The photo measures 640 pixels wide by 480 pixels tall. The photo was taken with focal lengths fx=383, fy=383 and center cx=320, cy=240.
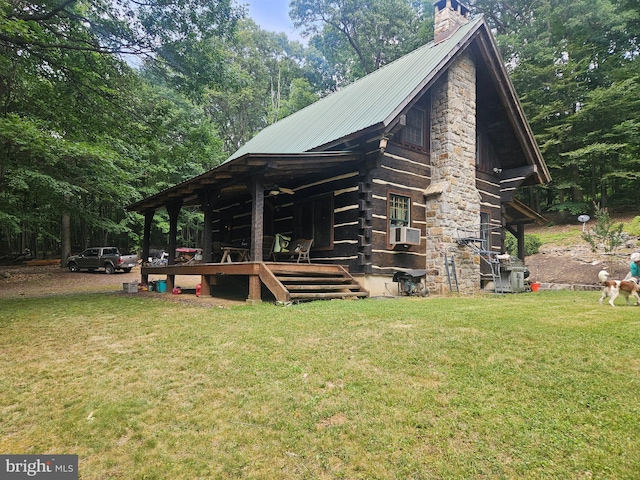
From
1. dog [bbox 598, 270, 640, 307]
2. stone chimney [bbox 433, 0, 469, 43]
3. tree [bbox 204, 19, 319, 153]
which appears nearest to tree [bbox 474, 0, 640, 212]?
stone chimney [bbox 433, 0, 469, 43]

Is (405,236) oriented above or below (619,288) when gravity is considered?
above

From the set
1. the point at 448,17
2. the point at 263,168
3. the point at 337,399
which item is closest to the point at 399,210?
the point at 263,168

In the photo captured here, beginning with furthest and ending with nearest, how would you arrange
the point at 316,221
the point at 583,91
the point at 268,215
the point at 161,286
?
the point at 583,91 → the point at 268,215 → the point at 161,286 → the point at 316,221

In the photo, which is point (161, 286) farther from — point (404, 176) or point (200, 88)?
point (404, 176)

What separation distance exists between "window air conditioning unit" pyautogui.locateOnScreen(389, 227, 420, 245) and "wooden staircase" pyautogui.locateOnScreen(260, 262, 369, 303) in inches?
67.0

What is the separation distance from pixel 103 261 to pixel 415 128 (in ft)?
66.5

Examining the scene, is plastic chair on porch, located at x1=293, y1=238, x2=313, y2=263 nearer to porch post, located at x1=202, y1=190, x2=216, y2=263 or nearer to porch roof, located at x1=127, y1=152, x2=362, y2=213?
porch roof, located at x1=127, y1=152, x2=362, y2=213

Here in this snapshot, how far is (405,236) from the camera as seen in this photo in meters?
10.6

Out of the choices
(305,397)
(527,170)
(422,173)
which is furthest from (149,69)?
(527,170)

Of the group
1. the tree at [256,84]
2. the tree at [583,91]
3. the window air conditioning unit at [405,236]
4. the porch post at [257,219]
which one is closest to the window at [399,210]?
the window air conditioning unit at [405,236]

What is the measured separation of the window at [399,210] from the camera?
440 inches

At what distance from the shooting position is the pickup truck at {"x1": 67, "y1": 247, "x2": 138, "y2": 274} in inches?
916

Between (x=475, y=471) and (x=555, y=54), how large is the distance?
1169 inches

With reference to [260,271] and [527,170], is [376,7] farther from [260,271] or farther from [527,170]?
[260,271]
